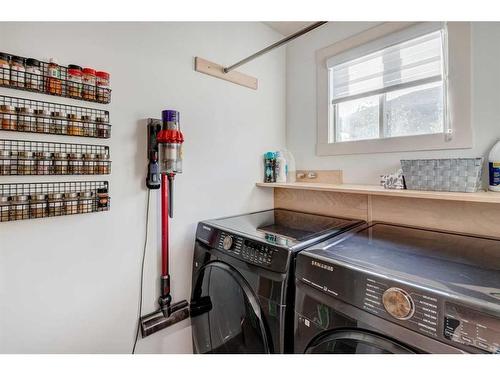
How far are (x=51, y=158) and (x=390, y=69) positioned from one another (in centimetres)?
196

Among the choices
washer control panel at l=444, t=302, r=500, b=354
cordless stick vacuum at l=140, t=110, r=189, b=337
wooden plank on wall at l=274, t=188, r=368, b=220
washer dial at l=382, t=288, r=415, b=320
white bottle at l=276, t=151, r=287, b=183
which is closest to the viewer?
washer control panel at l=444, t=302, r=500, b=354

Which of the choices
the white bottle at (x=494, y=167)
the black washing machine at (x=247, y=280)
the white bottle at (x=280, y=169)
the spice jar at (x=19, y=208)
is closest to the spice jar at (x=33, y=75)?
the spice jar at (x=19, y=208)

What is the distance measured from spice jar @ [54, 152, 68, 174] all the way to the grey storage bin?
1653mm

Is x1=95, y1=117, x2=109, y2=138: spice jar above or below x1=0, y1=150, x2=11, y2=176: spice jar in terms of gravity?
above

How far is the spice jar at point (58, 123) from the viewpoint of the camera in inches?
39.8

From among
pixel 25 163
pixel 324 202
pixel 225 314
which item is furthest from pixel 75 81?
→ pixel 324 202

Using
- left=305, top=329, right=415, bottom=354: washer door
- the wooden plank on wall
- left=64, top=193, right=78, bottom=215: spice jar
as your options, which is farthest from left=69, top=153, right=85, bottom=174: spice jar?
the wooden plank on wall

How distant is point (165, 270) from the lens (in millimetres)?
1340

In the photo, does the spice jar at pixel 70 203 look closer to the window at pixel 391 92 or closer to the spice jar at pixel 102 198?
the spice jar at pixel 102 198

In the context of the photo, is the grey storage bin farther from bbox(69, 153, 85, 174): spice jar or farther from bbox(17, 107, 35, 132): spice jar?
bbox(17, 107, 35, 132): spice jar

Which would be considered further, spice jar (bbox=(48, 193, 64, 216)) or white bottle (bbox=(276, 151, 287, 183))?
white bottle (bbox=(276, 151, 287, 183))

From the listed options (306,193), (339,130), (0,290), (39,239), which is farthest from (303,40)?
(0,290)

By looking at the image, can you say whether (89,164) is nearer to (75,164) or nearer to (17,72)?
(75,164)

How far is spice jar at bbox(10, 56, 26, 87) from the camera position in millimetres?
923
